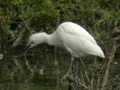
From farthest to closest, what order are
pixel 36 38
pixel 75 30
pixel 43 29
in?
pixel 43 29
pixel 36 38
pixel 75 30

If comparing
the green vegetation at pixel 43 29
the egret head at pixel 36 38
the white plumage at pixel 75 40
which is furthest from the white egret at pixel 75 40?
the egret head at pixel 36 38

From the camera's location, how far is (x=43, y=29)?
26.9 feet

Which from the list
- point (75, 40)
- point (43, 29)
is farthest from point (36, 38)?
point (75, 40)

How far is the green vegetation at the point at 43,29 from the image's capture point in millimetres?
6504

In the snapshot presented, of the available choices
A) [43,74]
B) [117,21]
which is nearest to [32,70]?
[43,74]

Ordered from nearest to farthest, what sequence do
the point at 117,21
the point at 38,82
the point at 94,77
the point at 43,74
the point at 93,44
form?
the point at 94,77 → the point at 117,21 → the point at 93,44 → the point at 38,82 → the point at 43,74

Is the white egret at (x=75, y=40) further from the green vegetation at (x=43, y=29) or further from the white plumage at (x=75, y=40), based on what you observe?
the green vegetation at (x=43, y=29)

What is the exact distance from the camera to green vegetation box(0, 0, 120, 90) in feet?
21.3

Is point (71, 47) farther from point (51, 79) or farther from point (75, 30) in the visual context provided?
point (51, 79)

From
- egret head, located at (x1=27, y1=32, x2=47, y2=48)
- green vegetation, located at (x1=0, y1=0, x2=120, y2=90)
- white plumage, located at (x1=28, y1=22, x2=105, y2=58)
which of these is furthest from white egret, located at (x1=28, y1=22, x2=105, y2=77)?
egret head, located at (x1=27, y1=32, x2=47, y2=48)

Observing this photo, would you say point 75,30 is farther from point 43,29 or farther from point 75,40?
point 43,29

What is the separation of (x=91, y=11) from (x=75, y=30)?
0.48 meters

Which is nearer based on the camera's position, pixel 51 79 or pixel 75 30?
pixel 75 30

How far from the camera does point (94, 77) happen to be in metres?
4.29
